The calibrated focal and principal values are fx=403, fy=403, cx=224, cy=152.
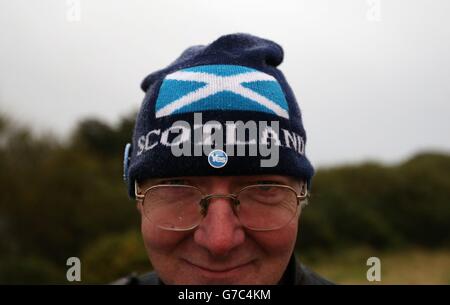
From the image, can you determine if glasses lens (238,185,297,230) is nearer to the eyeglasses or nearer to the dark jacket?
the eyeglasses

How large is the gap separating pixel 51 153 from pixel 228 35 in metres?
5.74

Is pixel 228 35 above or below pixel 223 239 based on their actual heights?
above

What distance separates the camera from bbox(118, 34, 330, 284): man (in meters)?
1.04

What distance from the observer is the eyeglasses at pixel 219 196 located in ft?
3.44

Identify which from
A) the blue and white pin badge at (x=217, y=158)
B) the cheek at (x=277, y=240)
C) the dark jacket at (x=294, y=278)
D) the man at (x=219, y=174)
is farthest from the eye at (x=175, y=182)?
the dark jacket at (x=294, y=278)

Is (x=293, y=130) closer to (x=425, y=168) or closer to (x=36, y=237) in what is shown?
(x=36, y=237)

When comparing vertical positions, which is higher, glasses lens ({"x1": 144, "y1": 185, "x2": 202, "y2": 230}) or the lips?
glasses lens ({"x1": 144, "y1": 185, "x2": 202, "y2": 230})

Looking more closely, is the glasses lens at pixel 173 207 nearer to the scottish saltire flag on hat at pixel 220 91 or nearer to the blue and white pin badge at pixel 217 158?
the blue and white pin badge at pixel 217 158

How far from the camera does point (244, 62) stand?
116 centimetres

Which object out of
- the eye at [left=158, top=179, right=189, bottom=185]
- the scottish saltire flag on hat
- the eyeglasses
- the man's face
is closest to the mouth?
the man's face

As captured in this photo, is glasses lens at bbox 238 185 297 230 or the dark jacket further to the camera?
the dark jacket

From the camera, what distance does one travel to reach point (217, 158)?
1036mm
